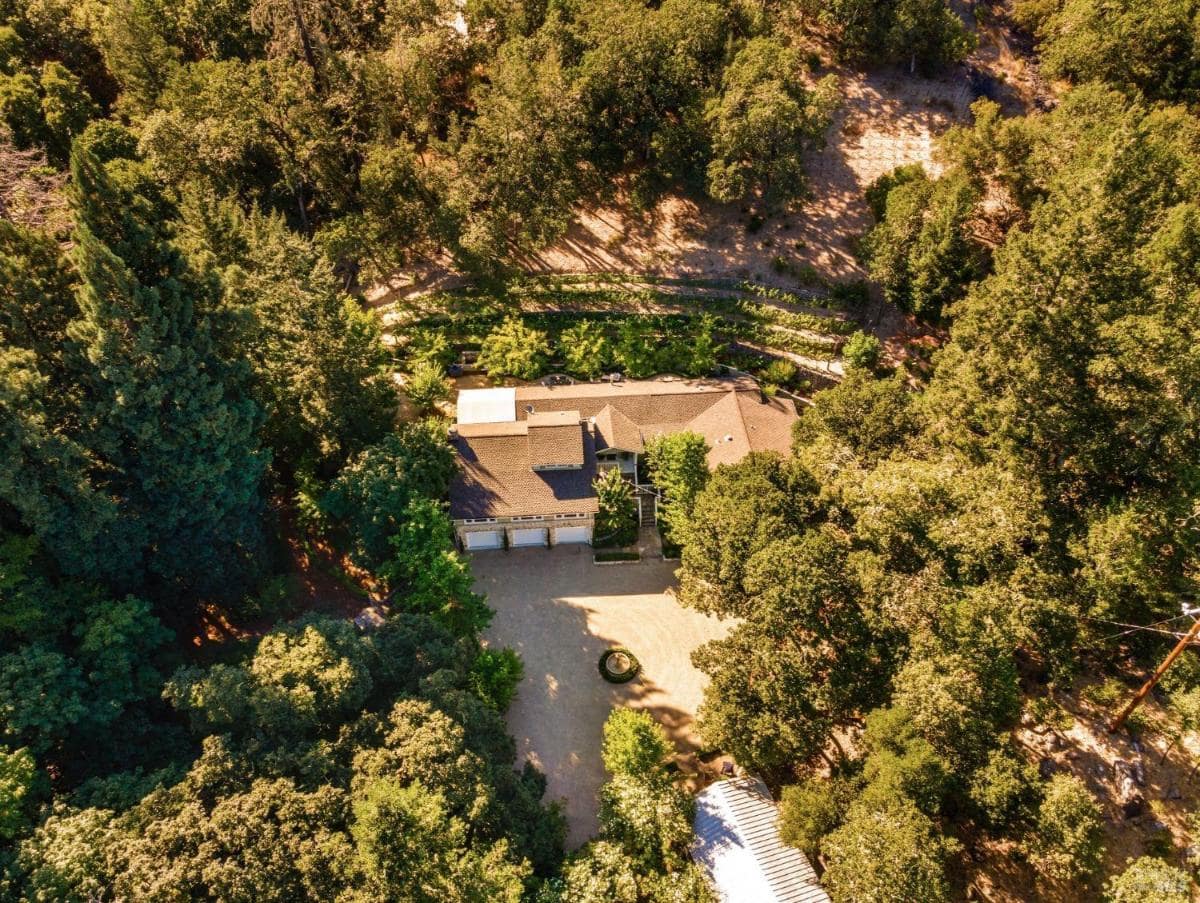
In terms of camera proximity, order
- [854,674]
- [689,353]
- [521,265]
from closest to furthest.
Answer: [854,674], [689,353], [521,265]

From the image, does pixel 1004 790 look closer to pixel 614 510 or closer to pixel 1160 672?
pixel 1160 672

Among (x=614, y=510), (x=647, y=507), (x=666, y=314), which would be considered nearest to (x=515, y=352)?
(x=666, y=314)

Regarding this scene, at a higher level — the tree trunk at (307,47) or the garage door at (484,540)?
the tree trunk at (307,47)

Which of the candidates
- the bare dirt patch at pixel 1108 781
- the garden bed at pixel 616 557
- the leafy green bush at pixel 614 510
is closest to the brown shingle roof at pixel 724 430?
the leafy green bush at pixel 614 510

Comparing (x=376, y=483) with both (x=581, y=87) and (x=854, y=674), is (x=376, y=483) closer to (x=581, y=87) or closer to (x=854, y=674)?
(x=854, y=674)

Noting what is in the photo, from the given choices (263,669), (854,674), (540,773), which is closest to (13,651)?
(263,669)

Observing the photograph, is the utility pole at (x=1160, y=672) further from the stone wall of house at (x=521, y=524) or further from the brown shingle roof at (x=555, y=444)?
the brown shingle roof at (x=555, y=444)
